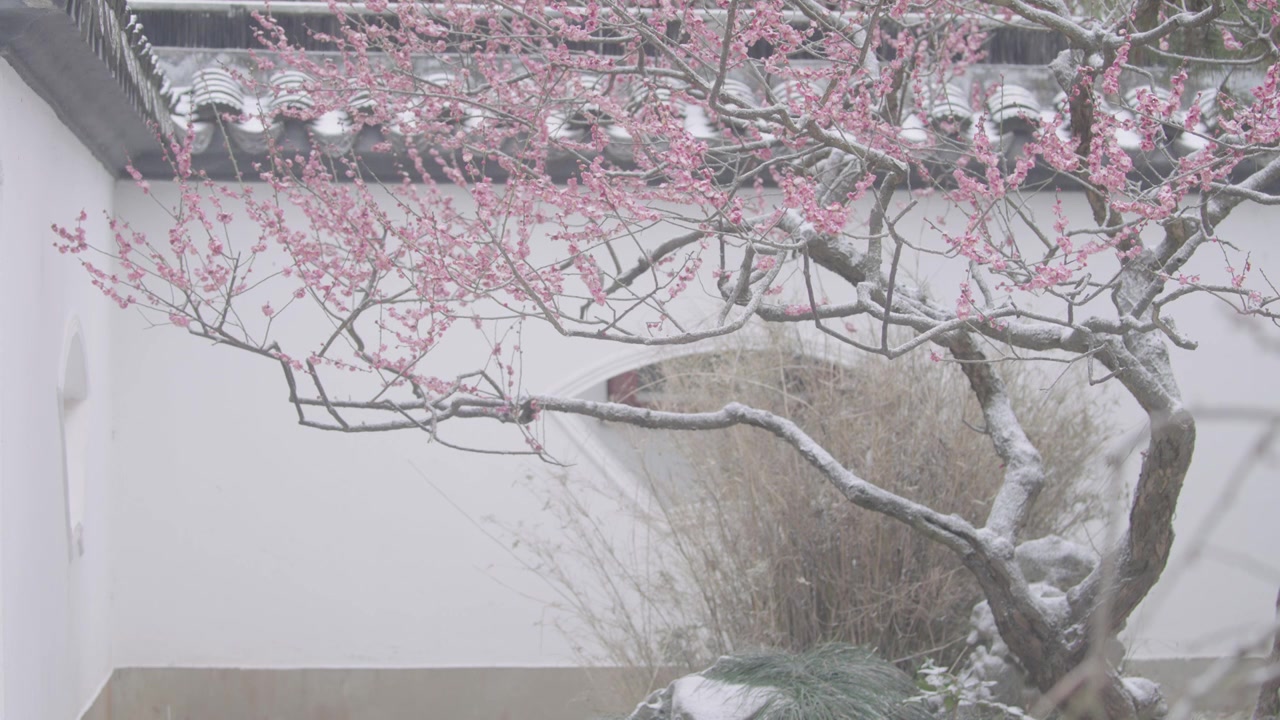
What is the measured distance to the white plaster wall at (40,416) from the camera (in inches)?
140

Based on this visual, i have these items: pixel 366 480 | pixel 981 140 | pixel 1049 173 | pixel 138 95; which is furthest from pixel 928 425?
pixel 138 95

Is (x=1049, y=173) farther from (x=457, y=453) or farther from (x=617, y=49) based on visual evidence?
(x=457, y=453)

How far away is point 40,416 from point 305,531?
5.48 feet

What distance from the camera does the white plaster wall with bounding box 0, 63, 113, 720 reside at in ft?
11.7

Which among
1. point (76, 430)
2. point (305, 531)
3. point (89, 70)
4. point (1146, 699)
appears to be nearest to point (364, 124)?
point (89, 70)

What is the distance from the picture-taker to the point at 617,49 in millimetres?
5949

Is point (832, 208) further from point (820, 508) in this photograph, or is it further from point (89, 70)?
point (89, 70)

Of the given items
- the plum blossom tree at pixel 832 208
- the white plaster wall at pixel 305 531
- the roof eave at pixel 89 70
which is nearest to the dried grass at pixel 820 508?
the plum blossom tree at pixel 832 208

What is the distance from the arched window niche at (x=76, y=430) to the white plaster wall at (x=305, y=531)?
481 millimetres

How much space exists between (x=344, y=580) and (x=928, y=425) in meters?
2.68

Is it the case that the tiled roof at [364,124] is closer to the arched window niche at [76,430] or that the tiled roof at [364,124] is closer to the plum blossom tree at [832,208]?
the plum blossom tree at [832,208]

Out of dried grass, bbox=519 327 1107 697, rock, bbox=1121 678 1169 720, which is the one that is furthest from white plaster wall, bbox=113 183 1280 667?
rock, bbox=1121 678 1169 720

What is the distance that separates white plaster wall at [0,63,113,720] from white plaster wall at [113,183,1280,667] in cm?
38

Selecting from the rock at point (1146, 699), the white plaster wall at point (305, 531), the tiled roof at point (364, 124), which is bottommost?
the white plaster wall at point (305, 531)
